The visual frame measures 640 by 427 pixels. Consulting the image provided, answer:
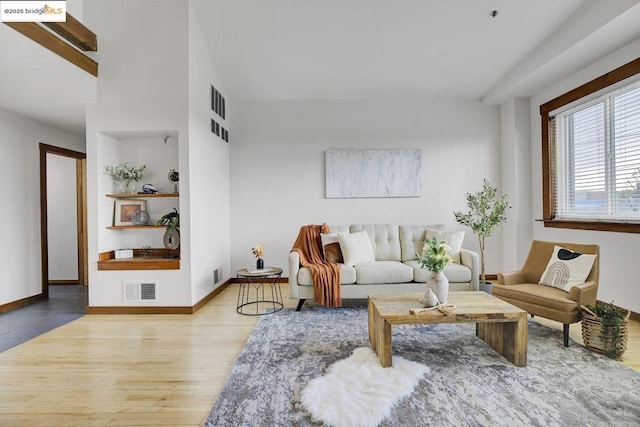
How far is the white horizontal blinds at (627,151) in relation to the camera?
346 centimetres

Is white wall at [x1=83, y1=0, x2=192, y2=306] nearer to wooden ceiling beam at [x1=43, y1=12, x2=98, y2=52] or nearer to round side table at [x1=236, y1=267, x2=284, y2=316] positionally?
wooden ceiling beam at [x1=43, y1=12, x2=98, y2=52]

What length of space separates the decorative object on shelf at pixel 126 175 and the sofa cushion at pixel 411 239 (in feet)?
11.0

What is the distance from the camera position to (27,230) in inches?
181

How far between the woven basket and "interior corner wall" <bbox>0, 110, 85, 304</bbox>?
6.03 meters

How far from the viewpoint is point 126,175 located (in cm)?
416

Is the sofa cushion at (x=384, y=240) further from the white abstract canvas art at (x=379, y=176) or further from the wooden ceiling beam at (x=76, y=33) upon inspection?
the wooden ceiling beam at (x=76, y=33)

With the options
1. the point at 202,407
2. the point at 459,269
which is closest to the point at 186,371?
the point at 202,407

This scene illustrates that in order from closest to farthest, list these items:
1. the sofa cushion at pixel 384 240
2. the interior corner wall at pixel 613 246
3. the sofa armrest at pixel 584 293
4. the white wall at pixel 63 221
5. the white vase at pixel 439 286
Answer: the white vase at pixel 439 286 < the sofa armrest at pixel 584 293 < the interior corner wall at pixel 613 246 < the sofa cushion at pixel 384 240 < the white wall at pixel 63 221

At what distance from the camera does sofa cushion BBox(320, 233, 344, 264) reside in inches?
168

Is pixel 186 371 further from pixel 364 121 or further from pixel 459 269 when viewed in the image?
pixel 364 121

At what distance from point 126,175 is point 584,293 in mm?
4735

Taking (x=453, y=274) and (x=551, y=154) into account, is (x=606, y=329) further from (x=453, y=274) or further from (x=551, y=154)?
(x=551, y=154)

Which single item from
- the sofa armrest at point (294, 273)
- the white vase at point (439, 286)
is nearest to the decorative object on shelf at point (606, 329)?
the white vase at point (439, 286)

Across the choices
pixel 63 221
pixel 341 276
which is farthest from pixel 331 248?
pixel 63 221
